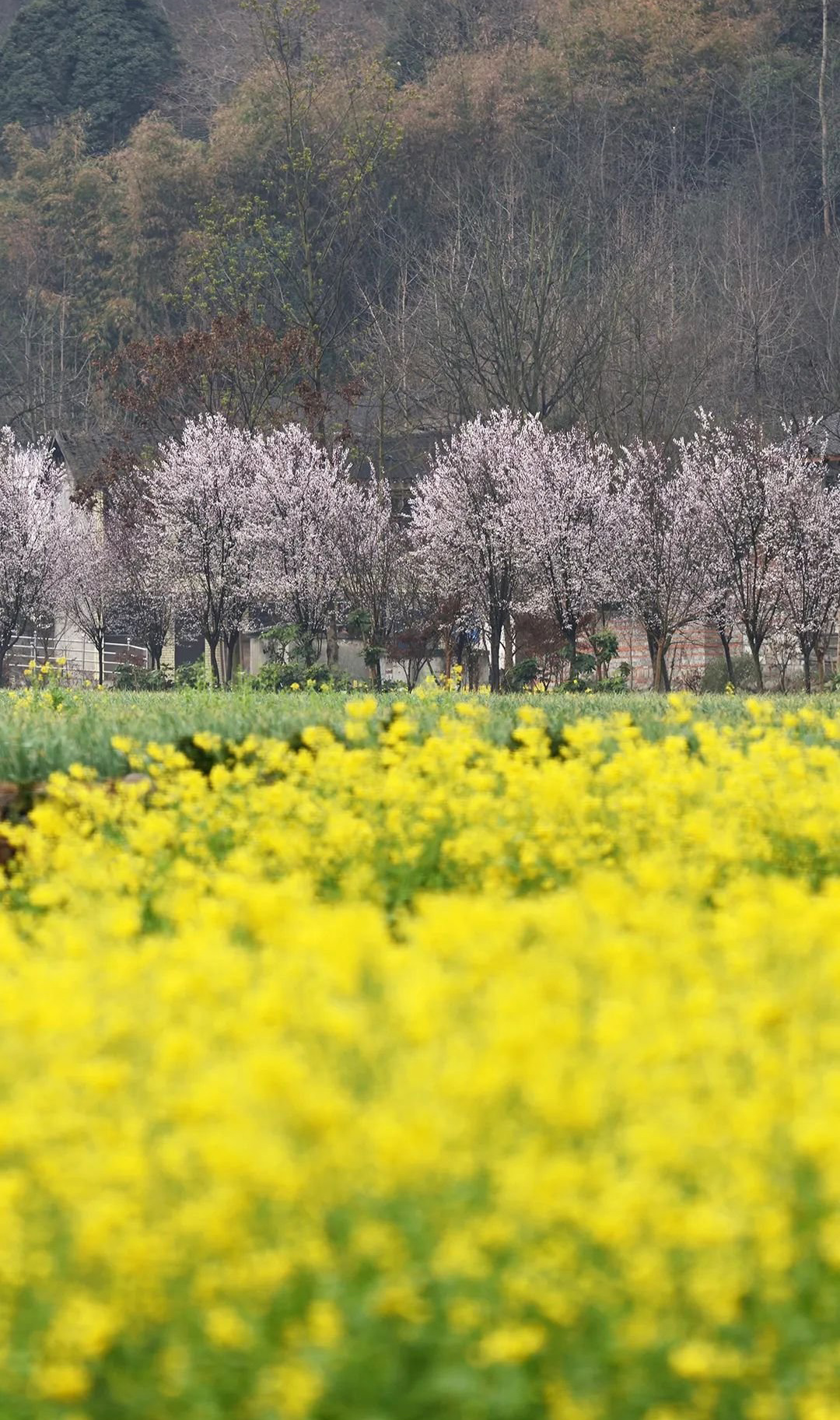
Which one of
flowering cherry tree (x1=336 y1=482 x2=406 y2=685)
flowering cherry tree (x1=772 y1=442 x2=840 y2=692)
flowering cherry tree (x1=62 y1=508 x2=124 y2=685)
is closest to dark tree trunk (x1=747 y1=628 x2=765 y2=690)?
flowering cherry tree (x1=772 y1=442 x2=840 y2=692)

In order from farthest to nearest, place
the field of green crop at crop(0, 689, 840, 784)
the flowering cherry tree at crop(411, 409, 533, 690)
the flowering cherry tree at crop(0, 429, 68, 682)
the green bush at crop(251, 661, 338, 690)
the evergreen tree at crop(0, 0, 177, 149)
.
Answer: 1. the evergreen tree at crop(0, 0, 177, 149)
2. the flowering cherry tree at crop(0, 429, 68, 682)
3. the flowering cherry tree at crop(411, 409, 533, 690)
4. the green bush at crop(251, 661, 338, 690)
5. the field of green crop at crop(0, 689, 840, 784)

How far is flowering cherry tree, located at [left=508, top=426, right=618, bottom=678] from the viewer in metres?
27.4

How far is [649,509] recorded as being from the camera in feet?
91.7

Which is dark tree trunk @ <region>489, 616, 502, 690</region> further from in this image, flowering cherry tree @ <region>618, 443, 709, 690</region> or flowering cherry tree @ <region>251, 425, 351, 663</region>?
flowering cherry tree @ <region>251, 425, 351, 663</region>

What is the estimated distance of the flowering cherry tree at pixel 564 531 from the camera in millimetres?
27406

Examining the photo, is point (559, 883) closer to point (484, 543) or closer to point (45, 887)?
point (45, 887)

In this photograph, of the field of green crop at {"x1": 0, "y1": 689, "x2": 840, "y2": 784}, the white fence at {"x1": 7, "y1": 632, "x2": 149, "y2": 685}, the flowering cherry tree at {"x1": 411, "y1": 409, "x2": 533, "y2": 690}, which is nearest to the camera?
the field of green crop at {"x1": 0, "y1": 689, "x2": 840, "y2": 784}

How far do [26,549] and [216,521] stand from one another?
382cm

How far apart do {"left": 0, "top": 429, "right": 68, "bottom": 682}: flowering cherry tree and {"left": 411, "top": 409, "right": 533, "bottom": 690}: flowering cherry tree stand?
7865mm

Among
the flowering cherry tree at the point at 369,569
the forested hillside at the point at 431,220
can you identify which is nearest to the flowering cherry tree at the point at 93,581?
the forested hillside at the point at 431,220

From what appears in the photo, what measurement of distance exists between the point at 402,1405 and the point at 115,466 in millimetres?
38226

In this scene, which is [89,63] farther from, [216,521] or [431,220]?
[216,521]

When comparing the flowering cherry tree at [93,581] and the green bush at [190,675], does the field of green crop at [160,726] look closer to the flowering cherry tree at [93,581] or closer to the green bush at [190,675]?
the green bush at [190,675]

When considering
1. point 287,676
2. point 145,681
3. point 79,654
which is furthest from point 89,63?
point 287,676
